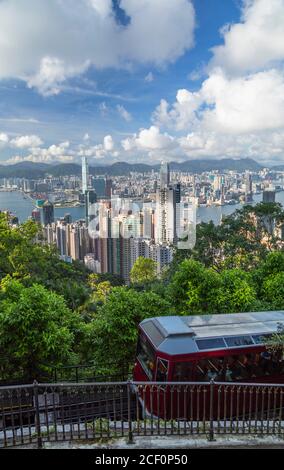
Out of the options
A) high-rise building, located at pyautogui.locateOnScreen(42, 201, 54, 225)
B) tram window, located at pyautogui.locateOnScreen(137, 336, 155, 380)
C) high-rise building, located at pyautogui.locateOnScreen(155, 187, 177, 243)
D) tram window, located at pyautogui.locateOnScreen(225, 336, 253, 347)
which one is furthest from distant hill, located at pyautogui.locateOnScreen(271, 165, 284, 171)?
tram window, located at pyautogui.locateOnScreen(137, 336, 155, 380)

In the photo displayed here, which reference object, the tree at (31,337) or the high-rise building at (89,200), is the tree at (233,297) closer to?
the tree at (31,337)

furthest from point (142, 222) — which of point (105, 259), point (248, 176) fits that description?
point (248, 176)

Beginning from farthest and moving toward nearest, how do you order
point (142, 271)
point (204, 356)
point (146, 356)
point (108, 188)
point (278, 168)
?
point (278, 168)
point (108, 188)
point (142, 271)
point (146, 356)
point (204, 356)

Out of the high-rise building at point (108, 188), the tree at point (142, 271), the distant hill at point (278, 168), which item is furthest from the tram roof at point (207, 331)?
the distant hill at point (278, 168)

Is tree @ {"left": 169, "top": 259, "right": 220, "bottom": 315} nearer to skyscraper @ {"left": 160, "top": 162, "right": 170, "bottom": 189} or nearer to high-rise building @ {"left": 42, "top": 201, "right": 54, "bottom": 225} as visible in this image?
skyscraper @ {"left": 160, "top": 162, "right": 170, "bottom": 189}

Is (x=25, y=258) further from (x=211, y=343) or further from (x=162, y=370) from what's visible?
(x=211, y=343)

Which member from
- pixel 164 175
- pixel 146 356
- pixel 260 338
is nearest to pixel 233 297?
pixel 260 338
